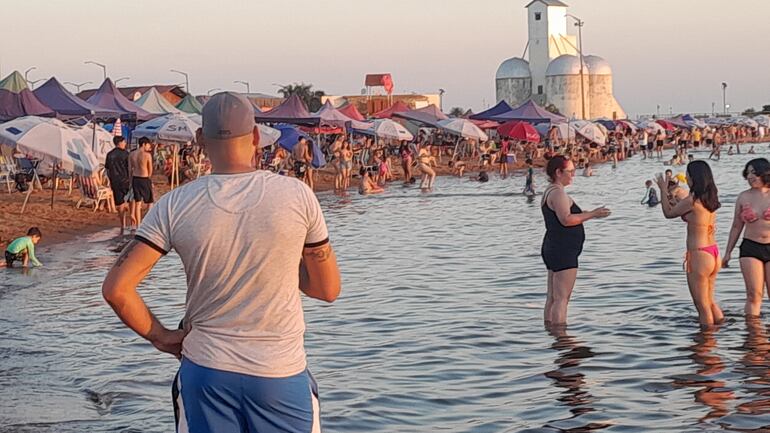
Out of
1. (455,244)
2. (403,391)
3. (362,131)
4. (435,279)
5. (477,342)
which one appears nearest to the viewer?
(403,391)

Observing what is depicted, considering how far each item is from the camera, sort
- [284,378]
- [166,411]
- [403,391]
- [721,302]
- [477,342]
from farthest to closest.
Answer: [721,302] < [477,342] < [403,391] < [166,411] < [284,378]

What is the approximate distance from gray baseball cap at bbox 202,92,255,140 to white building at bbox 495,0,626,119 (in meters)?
114

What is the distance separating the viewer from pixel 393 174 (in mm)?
44594

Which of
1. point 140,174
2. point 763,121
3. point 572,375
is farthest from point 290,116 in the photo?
point 763,121

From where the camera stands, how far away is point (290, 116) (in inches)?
1480

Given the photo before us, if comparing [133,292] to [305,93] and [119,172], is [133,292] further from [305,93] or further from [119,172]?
[305,93]

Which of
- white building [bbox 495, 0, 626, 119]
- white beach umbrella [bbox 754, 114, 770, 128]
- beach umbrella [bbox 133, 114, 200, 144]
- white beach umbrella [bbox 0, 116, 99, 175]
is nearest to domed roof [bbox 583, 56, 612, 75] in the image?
white building [bbox 495, 0, 626, 119]

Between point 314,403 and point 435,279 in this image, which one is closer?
point 314,403

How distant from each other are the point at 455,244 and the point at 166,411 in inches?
476

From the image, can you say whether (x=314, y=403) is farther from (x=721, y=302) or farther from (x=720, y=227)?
(x=720, y=227)

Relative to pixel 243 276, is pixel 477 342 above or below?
below

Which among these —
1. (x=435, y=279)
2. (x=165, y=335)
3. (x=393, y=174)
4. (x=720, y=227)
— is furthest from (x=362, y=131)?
(x=165, y=335)

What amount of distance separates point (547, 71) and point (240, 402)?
378ft

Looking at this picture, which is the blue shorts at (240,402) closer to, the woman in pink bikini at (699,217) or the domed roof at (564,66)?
the woman in pink bikini at (699,217)
